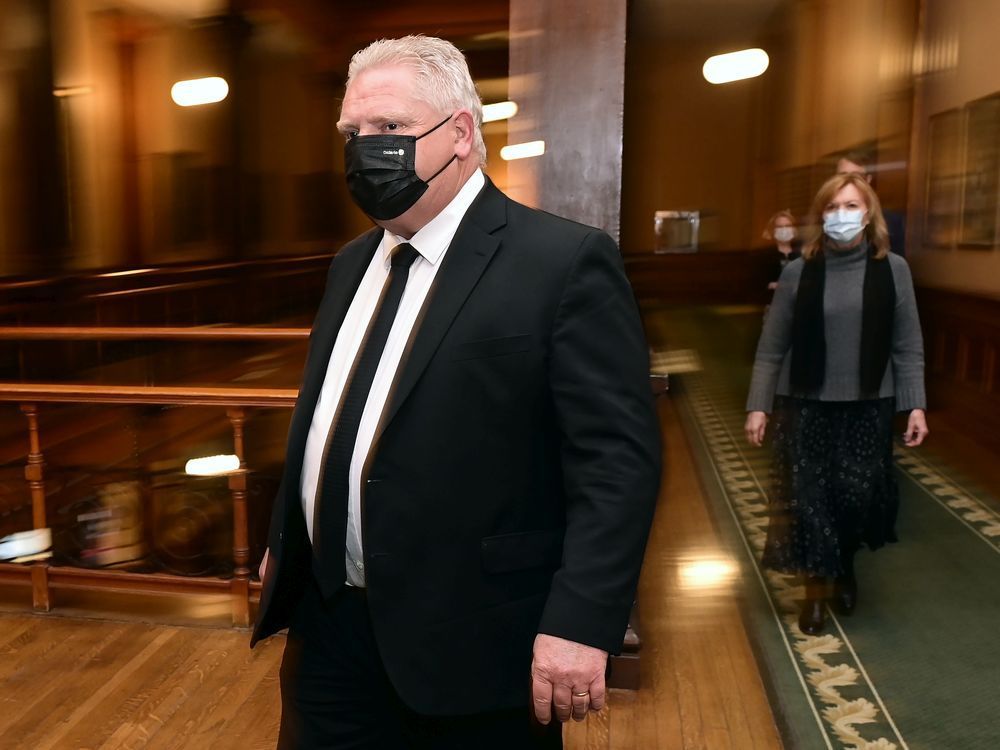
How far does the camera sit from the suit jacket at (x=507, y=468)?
1.25 m

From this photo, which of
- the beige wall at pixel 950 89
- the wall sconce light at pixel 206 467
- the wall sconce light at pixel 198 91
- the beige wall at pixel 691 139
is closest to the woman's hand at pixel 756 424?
the wall sconce light at pixel 206 467

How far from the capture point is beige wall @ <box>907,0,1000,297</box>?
6277mm

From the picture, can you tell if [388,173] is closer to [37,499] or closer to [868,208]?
[868,208]

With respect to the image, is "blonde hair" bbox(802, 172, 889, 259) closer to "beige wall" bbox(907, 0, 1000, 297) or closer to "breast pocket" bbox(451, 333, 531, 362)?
"breast pocket" bbox(451, 333, 531, 362)

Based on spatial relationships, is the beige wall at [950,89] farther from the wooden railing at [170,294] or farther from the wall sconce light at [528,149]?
the wooden railing at [170,294]

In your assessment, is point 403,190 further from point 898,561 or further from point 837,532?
point 898,561

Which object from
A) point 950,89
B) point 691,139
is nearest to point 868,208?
point 950,89

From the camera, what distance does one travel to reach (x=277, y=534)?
1482 mm

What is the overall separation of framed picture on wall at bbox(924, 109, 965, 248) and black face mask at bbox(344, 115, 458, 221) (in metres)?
6.36

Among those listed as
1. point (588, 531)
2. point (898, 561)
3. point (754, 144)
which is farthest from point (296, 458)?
point (754, 144)

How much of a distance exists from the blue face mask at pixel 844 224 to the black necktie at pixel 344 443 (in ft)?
7.34

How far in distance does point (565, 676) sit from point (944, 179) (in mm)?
6912

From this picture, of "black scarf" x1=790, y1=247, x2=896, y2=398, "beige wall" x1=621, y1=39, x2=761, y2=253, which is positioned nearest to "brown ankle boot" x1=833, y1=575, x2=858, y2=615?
"black scarf" x1=790, y1=247, x2=896, y2=398

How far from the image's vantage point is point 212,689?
2.79 metres
